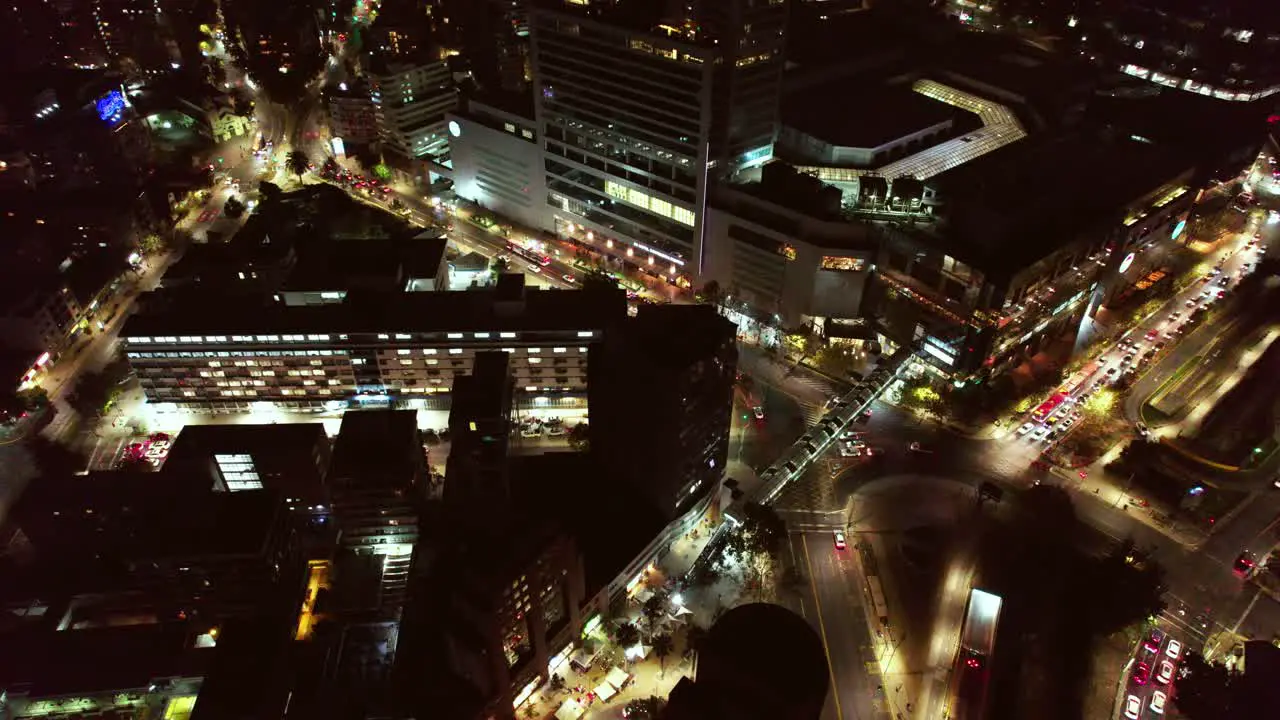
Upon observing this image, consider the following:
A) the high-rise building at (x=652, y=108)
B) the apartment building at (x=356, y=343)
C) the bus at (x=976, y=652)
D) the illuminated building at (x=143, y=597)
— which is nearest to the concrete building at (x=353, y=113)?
the high-rise building at (x=652, y=108)

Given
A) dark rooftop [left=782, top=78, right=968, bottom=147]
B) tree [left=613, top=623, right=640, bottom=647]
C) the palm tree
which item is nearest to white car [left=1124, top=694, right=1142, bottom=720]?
tree [left=613, top=623, right=640, bottom=647]

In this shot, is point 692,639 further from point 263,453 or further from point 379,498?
point 263,453

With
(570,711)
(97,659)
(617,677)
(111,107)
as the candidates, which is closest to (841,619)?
(617,677)

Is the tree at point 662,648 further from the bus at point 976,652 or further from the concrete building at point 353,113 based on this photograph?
the concrete building at point 353,113

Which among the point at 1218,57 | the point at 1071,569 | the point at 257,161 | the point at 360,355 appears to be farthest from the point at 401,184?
the point at 1218,57

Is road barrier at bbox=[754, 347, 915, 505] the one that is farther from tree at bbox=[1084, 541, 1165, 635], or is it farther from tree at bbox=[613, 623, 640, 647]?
tree at bbox=[1084, 541, 1165, 635]

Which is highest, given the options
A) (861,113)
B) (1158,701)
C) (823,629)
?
(861,113)
